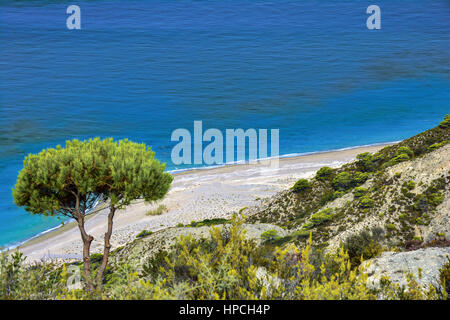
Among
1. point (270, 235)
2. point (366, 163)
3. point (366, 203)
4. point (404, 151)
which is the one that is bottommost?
point (270, 235)

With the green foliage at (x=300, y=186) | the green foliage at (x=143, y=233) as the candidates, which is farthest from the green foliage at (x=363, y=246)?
the green foliage at (x=143, y=233)

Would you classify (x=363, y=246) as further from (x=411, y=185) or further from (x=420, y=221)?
(x=411, y=185)

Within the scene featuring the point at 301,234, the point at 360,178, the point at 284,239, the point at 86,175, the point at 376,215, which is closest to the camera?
the point at 86,175

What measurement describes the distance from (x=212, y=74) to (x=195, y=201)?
5471 cm

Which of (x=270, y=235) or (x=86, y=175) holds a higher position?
(x=86, y=175)

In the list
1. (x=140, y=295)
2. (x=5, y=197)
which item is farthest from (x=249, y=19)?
(x=140, y=295)

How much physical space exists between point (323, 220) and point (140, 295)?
17871mm

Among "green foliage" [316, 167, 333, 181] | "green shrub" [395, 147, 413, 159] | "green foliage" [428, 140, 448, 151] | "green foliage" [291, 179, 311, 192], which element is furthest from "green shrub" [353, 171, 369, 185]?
"green foliage" [428, 140, 448, 151]

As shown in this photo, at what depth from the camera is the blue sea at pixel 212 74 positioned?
6077 centimetres

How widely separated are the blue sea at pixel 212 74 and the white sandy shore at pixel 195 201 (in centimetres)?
401

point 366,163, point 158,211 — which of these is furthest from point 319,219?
point 158,211

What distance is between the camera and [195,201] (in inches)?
1469

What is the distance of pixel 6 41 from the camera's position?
105125 mm
